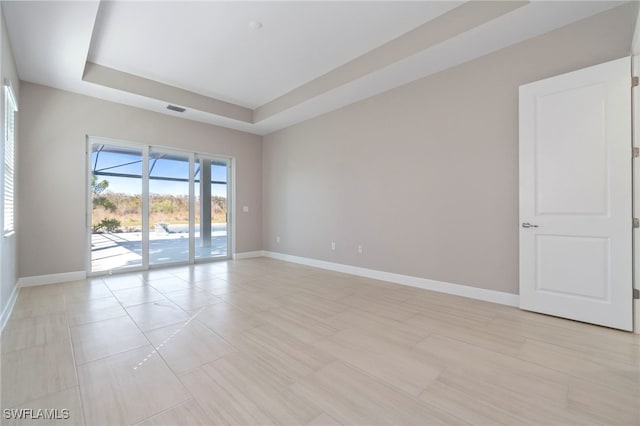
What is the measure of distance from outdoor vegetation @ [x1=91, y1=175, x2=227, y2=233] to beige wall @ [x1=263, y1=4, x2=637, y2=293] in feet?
8.64

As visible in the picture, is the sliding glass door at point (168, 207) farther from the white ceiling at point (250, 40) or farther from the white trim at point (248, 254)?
the white ceiling at point (250, 40)

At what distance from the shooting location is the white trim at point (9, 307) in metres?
2.71

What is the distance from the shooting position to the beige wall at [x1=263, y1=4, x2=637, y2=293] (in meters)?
3.12

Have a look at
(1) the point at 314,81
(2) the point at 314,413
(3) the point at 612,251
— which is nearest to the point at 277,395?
(2) the point at 314,413

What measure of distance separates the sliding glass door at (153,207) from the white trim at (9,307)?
1038 millimetres

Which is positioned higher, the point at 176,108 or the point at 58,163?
the point at 176,108

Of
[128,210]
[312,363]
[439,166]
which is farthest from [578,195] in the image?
[128,210]

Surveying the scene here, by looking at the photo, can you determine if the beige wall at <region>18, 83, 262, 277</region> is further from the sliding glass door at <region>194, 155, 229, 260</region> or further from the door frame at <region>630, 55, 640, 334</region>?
the door frame at <region>630, 55, 640, 334</region>

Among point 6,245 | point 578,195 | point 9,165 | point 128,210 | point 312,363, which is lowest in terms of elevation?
point 312,363

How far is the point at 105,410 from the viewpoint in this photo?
1.54 m

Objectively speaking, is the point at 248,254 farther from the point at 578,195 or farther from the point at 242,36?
the point at 578,195

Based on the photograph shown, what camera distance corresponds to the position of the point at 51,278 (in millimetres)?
4266

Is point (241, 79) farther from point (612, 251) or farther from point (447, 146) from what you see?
point (612, 251)

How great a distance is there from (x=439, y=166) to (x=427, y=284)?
5.39ft
